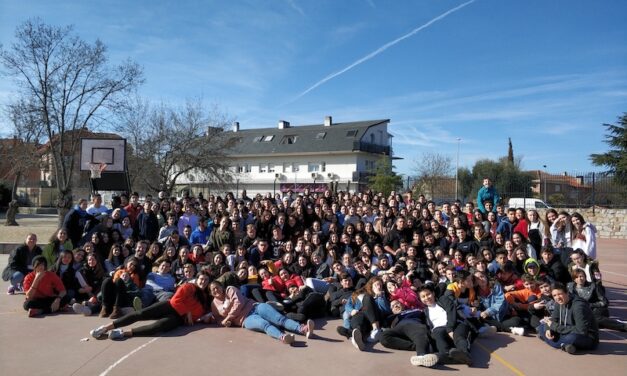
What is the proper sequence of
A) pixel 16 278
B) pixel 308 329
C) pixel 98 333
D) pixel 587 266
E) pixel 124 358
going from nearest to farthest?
pixel 124 358
pixel 98 333
pixel 308 329
pixel 587 266
pixel 16 278

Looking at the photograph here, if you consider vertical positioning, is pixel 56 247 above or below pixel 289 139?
below

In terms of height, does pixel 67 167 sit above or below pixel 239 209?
above

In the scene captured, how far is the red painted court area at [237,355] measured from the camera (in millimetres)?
4422

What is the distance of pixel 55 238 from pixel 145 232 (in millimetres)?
1748

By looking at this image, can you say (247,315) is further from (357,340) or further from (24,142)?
(24,142)

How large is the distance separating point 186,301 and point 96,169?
422 inches

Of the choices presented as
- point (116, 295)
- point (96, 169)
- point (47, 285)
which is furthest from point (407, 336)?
point (96, 169)

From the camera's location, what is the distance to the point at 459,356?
461 cm

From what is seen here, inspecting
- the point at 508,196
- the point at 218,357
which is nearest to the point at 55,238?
the point at 218,357

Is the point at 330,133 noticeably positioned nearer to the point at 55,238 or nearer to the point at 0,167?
the point at 0,167

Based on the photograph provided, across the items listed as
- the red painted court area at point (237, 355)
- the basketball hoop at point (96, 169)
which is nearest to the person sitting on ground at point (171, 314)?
the red painted court area at point (237, 355)

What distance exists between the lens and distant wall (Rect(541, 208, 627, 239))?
19.8m

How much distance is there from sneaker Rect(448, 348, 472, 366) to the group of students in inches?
0.4

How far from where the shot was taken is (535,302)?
608 centimetres
